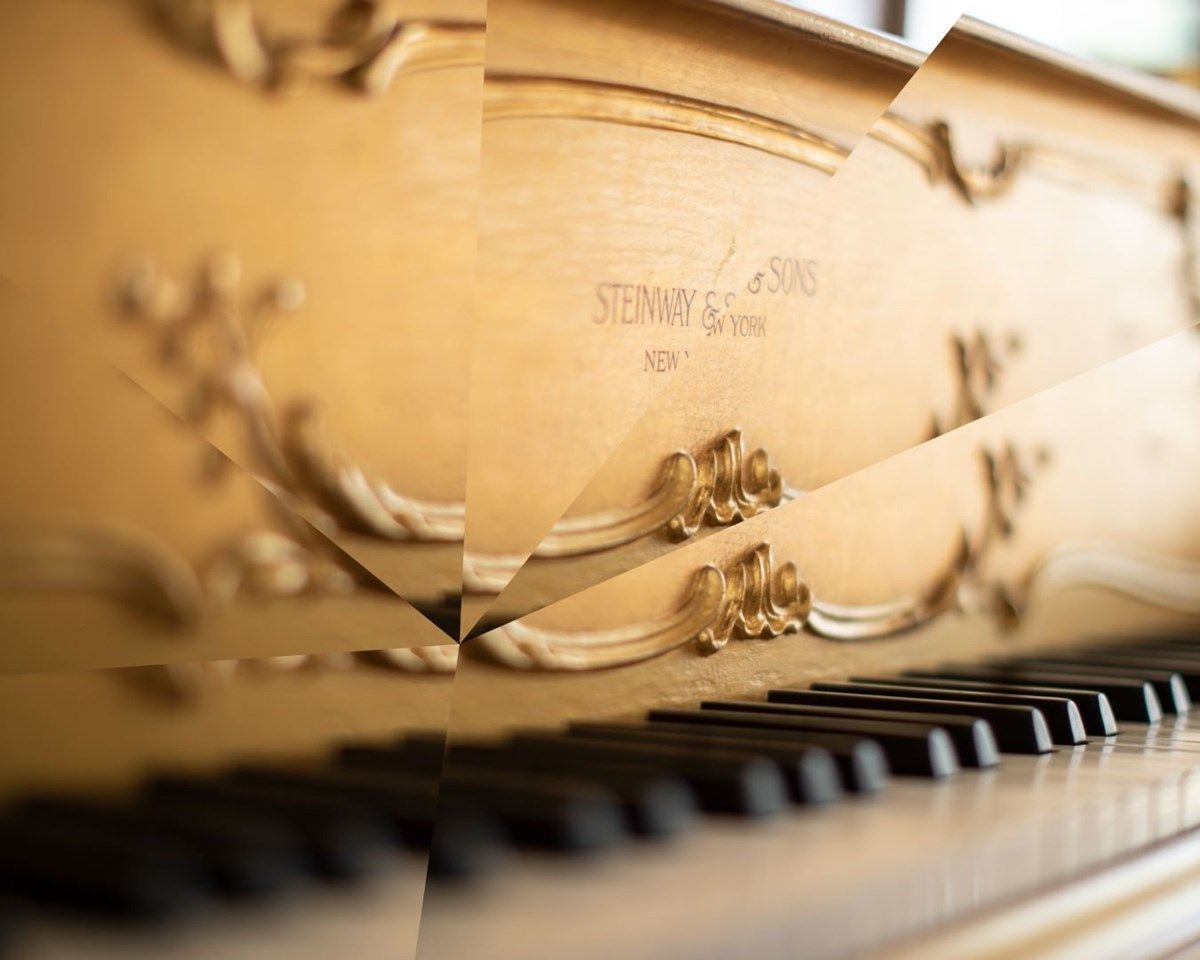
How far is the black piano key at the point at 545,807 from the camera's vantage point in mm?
626

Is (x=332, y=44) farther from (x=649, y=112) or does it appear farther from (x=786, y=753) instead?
(x=786, y=753)

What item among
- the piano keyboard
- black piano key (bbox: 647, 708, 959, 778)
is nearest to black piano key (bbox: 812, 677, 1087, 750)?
the piano keyboard

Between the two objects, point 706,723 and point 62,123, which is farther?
point 706,723

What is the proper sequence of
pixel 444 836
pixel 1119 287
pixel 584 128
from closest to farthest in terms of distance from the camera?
1. pixel 444 836
2. pixel 584 128
3. pixel 1119 287

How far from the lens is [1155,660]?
142 centimetres

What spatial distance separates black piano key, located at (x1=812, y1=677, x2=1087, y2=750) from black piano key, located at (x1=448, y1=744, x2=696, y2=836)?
379mm

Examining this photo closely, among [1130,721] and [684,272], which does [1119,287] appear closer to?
[1130,721]

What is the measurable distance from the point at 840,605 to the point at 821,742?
1.02ft

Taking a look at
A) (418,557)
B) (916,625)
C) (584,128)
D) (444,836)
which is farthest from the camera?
(916,625)

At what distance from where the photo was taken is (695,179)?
986 millimetres

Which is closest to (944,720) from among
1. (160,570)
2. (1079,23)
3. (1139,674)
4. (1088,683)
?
(1088,683)

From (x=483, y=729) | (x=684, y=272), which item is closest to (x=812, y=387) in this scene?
(x=684, y=272)

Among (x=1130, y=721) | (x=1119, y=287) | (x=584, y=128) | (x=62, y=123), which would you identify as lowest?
(x=1130, y=721)

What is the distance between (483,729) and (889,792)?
24cm
